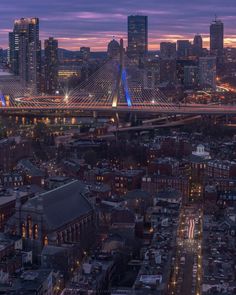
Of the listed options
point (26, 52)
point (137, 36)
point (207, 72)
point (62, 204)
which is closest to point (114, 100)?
point (62, 204)

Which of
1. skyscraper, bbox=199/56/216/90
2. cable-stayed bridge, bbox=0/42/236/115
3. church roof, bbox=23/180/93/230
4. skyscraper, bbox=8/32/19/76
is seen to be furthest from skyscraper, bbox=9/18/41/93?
church roof, bbox=23/180/93/230

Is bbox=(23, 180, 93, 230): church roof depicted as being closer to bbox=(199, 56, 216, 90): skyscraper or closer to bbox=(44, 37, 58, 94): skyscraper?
bbox=(44, 37, 58, 94): skyscraper

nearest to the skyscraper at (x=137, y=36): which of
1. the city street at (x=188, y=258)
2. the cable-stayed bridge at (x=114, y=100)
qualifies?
the cable-stayed bridge at (x=114, y=100)

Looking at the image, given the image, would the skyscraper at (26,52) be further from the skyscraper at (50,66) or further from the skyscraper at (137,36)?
the skyscraper at (137,36)

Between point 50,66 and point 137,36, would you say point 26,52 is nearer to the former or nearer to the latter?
point 50,66

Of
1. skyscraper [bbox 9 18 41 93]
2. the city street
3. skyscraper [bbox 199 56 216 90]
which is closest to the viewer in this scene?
the city street
